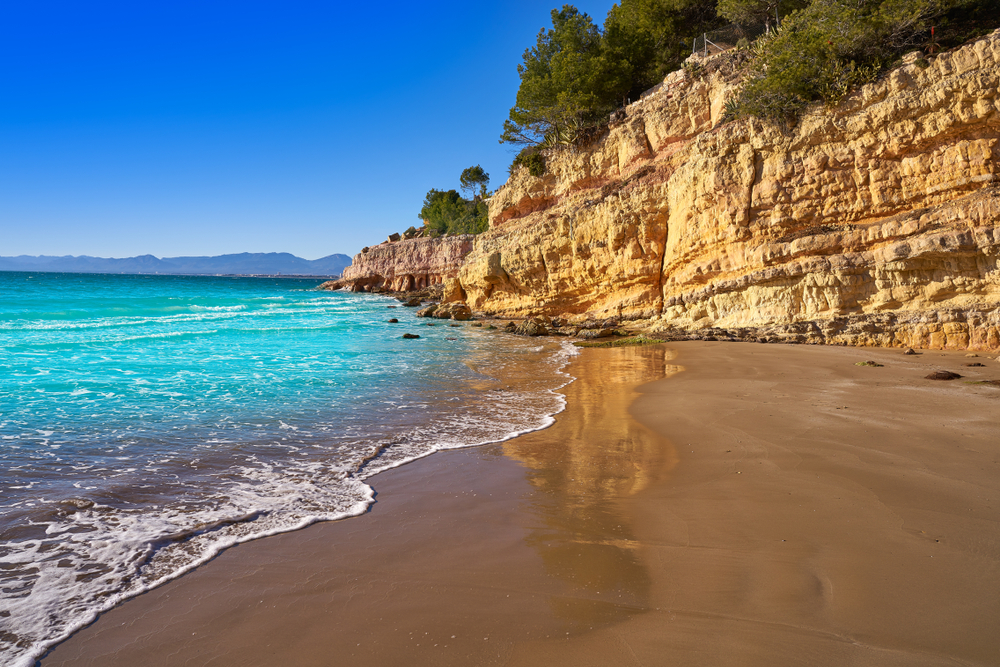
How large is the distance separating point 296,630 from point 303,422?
205 inches

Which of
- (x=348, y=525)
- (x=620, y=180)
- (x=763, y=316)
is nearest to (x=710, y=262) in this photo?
(x=763, y=316)

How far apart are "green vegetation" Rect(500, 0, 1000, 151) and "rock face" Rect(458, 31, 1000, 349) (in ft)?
3.36

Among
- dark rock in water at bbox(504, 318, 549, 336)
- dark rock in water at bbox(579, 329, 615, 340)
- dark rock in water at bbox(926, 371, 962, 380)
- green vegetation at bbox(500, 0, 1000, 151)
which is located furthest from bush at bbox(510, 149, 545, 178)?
dark rock in water at bbox(926, 371, 962, 380)

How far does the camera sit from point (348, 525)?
4.30 metres

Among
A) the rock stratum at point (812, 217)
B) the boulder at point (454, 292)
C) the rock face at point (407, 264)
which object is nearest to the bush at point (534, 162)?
the rock stratum at point (812, 217)

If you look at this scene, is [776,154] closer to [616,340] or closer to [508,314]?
[616,340]

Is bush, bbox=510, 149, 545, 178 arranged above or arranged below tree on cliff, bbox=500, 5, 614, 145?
below

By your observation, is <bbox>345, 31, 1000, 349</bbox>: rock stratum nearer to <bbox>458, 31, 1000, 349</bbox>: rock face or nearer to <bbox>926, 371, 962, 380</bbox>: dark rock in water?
<bbox>458, 31, 1000, 349</bbox>: rock face

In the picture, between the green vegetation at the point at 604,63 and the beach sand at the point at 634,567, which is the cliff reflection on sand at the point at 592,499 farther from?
the green vegetation at the point at 604,63

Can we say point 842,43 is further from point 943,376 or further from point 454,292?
point 454,292

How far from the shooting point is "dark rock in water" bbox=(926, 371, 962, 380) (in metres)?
8.76

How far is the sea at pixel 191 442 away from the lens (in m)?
3.71

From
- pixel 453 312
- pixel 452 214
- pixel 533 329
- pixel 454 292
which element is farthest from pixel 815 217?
pixel 452 214

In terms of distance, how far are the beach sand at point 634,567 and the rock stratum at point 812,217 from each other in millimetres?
7811
